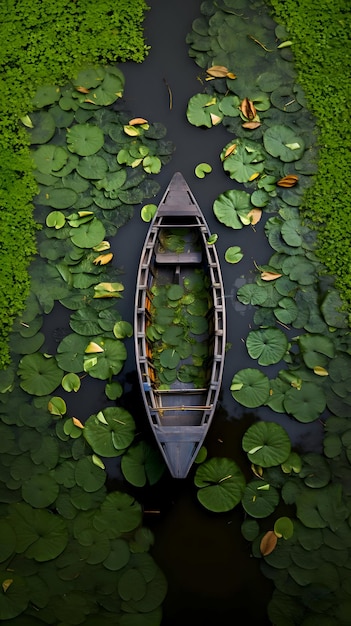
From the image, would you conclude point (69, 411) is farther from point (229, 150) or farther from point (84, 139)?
point (229, 150)

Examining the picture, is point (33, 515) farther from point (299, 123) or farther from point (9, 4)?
point (9, 4)

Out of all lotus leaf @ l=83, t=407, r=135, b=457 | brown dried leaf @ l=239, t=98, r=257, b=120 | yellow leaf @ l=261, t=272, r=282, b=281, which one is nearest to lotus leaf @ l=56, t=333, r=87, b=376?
lotus leaf @ l=83, t=407, r=135, b=457

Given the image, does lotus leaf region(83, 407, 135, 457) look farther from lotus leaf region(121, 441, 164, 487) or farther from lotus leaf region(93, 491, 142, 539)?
lotus leaf region(93, 491, 142, 539)

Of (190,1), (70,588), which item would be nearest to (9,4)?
(190,1)

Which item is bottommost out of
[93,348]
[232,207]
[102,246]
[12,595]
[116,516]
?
[12,595]

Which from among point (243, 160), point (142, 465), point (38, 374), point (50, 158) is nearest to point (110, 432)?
point (142, 465)
